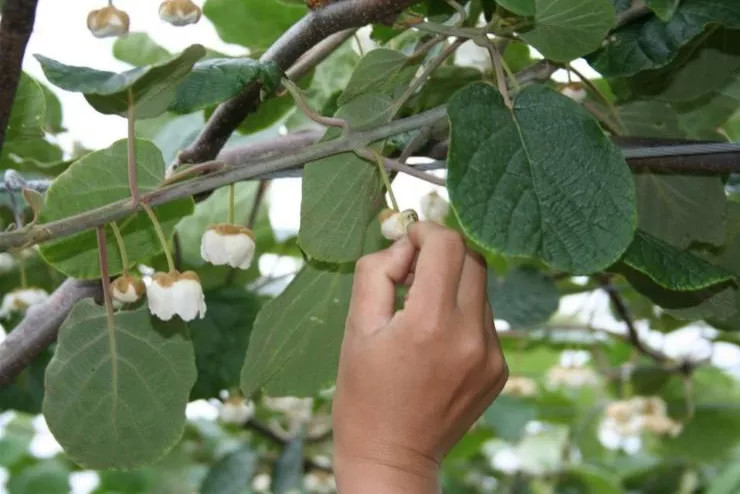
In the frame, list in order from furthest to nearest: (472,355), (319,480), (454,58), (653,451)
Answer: (653,451), (319,480), (454,58), (472,355)

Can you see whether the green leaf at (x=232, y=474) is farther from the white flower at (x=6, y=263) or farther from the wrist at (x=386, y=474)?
the wrist at (x=386, y=474)

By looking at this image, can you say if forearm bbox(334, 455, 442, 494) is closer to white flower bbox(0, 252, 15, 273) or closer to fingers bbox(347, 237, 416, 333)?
fingers bbox(347, 237, 416, 333)

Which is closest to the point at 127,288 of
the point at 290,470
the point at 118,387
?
the point at 118,387

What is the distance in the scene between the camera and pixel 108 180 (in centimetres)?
77

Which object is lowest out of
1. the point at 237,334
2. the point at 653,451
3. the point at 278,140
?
the point at 653,451

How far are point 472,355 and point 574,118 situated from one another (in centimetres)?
14

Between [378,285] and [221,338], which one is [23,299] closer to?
[221,338]

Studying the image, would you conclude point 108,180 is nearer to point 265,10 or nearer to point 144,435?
point 144,435

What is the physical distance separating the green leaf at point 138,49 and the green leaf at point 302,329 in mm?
416

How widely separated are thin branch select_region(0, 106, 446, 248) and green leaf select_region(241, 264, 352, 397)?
18 centimetres

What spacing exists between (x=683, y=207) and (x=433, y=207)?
0.23 m

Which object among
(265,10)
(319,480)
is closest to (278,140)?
(265,10)

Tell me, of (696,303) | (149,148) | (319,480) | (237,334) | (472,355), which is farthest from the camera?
(319,480)

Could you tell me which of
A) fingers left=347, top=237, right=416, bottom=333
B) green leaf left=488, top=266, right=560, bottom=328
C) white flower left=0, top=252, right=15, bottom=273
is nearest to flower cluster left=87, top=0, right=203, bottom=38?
fingers left=347, top=237, right=416, bottom=333
